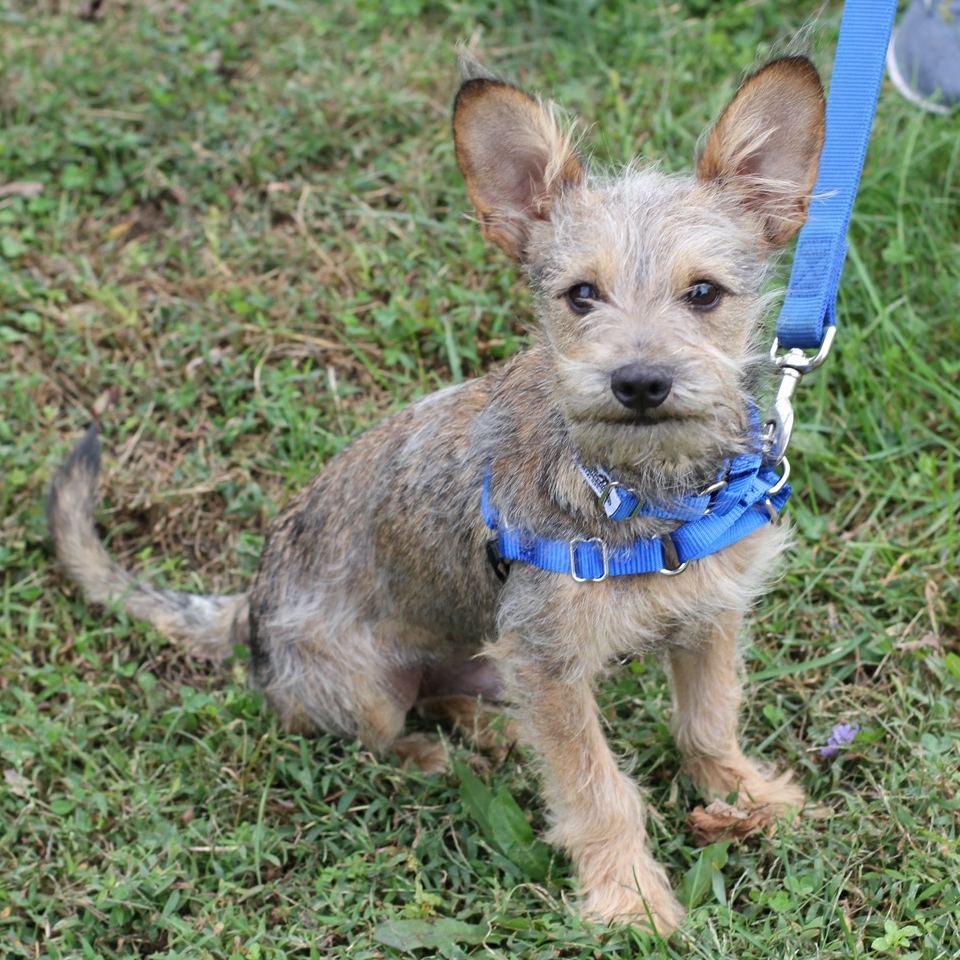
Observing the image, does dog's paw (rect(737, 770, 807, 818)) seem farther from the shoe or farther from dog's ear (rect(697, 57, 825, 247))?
the shoe

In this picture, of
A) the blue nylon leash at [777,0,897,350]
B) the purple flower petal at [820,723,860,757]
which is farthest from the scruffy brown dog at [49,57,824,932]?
the blue nylon leash at [777,0,897,350]

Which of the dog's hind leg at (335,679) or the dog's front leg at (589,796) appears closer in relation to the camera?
the dog's front leg at (589,796)

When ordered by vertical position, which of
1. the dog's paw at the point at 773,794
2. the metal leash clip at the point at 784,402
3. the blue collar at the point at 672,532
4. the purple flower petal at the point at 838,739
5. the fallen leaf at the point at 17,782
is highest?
the metal leash clip at the point at 784,402

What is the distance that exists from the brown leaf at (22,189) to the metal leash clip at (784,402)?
4504 millimetres

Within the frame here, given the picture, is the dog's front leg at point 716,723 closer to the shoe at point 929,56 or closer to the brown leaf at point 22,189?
the shoe at point 929,56

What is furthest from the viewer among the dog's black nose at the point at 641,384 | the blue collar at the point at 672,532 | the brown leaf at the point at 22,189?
the brown leaf at the point at 22,189

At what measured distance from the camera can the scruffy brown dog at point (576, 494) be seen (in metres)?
3.43

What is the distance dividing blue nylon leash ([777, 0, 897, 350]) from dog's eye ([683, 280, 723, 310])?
618 millimetres

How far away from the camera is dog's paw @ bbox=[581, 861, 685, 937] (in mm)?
3930

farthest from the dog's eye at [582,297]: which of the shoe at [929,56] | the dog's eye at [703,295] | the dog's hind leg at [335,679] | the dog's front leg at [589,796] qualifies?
the shoe at [929,56]

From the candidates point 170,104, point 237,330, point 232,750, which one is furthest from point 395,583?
point 170,104

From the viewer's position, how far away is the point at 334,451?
5742 millimetres

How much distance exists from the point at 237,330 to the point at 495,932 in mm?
3323

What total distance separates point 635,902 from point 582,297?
6.25 feet
